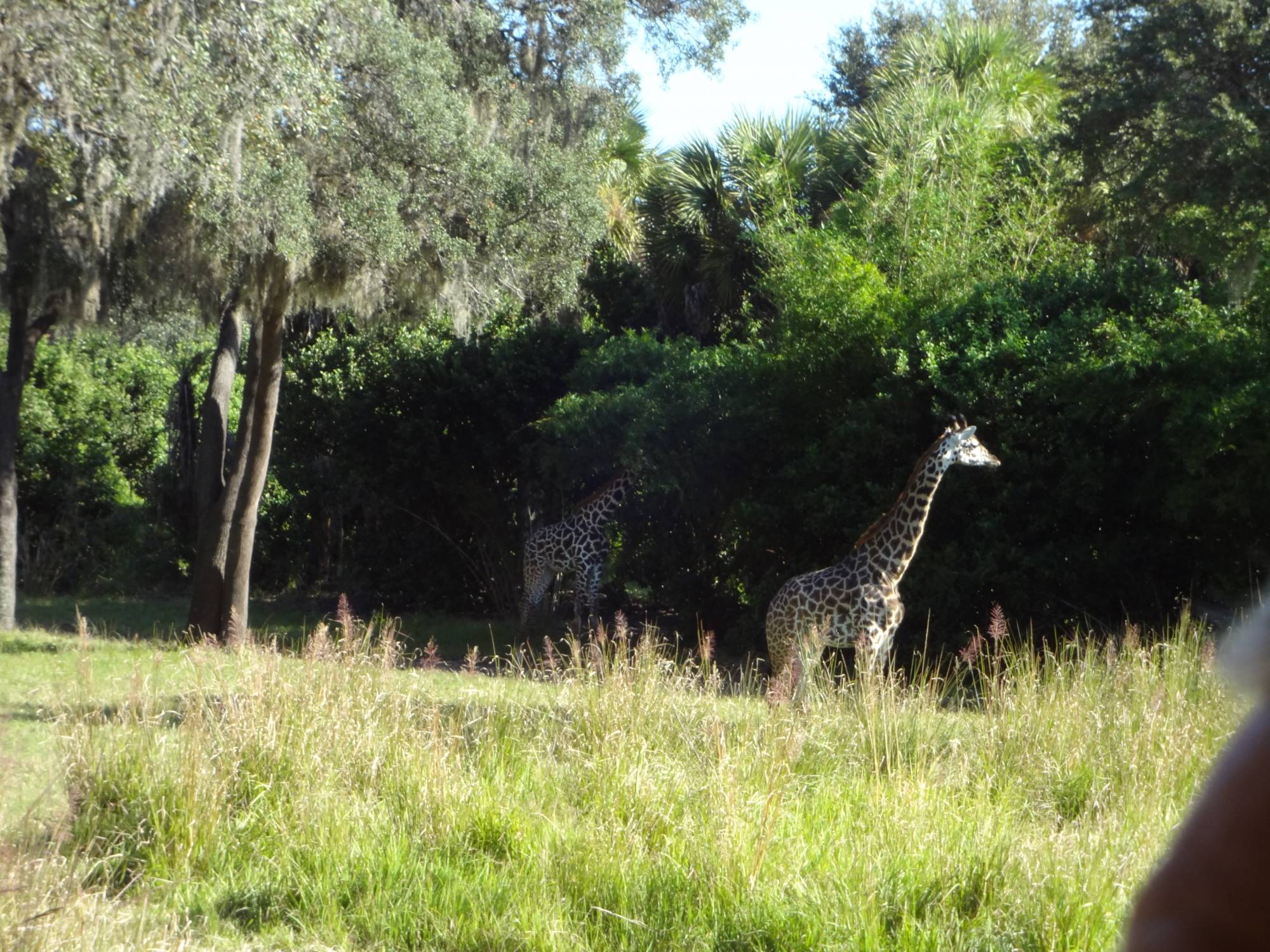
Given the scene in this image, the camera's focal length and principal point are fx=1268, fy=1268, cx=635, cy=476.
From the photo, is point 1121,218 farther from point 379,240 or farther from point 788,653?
point 379,240

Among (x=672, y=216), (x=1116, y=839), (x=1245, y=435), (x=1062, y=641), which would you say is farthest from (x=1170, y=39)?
(x=1116, y=839)

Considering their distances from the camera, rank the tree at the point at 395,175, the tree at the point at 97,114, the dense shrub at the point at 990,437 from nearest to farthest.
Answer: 1. the tree at the point at 97,114
2. the tree at the point at 395,175
3. the dense shrub at the point at 990,437

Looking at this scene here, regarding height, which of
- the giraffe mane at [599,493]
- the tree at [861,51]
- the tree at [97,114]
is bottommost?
the giraffe mane at [599,493]

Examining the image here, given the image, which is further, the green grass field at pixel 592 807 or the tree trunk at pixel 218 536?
the tree trunk at pixel 218 536

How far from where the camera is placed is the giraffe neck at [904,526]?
9.59 metres

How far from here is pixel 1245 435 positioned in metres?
9.76

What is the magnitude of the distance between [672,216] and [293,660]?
11.5 m

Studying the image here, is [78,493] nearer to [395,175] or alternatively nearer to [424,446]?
[424,446]

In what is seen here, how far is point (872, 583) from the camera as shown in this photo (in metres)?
9.62

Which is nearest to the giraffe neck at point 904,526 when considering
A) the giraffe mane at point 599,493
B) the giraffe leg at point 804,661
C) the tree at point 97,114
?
the giraffe leg at point 804,661

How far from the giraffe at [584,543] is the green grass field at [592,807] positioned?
6281mm

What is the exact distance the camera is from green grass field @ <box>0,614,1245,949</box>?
16.1 ft

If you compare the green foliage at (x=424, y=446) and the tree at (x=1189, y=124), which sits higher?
the tree at (x=1189, y=124)

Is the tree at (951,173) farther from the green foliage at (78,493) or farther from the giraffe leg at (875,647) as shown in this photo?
the green foliage at (78,493)
